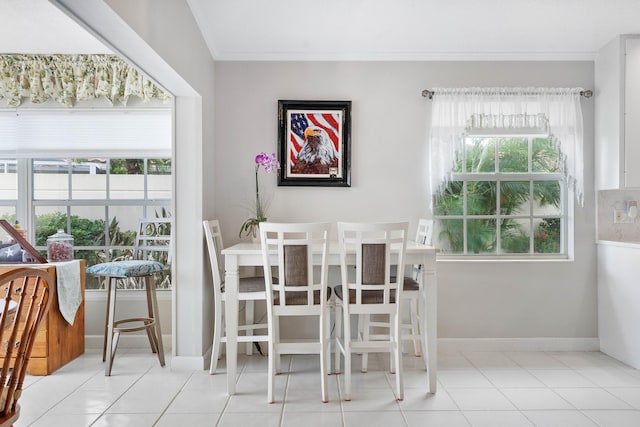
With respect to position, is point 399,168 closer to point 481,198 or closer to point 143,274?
point 481,198

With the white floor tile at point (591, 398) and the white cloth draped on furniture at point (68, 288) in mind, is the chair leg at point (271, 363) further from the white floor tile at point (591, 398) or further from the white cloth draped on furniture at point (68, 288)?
the white floor tile at point (591, 398)

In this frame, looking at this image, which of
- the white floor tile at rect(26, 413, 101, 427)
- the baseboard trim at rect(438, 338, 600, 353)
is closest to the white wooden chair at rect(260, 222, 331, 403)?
the white floor tile at rect(26, 413, 101, 427)

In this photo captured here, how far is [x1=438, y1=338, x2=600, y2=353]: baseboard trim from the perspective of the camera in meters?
3.73

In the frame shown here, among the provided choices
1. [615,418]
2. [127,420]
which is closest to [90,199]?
[127,420]

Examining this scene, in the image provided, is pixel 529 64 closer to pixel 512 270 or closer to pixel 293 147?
pixel 512 270

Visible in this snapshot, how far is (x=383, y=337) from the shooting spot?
130 inches

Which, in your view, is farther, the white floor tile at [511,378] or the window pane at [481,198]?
the window pane at [481,198]

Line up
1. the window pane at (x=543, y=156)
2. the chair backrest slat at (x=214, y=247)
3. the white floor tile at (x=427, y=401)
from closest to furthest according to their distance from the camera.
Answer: the white floor tile at (x=427, y=401) → the chair backrest slat at (x=214, y=247) → the window pane at (x=543, y=156)

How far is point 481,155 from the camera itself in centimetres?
388

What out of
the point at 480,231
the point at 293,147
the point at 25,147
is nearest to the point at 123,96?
the point at 25,147

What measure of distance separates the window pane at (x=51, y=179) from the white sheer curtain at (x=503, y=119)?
3048mm

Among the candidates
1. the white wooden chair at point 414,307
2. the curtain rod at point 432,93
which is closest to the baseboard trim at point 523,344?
the white wooden chair at point 414,307

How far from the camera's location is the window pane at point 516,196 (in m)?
3.88

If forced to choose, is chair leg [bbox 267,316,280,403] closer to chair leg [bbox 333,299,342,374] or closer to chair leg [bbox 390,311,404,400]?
chair leg [bbox 333,299,342,374]
